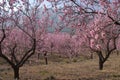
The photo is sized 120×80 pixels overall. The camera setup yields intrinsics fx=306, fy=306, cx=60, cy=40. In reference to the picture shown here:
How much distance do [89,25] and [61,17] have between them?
1481 millimetres

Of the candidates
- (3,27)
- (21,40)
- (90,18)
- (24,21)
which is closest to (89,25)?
(90,18)

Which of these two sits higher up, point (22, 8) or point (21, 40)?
point (22, 8)

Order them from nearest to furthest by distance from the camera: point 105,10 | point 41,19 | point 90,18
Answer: point 105,10 < point 90,18 < point 41,19

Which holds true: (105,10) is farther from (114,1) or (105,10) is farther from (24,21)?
(24,21)

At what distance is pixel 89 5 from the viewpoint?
14.7m

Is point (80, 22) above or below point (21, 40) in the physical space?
above

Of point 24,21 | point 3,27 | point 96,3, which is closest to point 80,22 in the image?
point 96,3

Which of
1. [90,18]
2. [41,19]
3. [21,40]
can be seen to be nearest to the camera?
[90,18]

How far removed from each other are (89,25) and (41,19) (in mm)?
19023

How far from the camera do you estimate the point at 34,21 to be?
99.0ft

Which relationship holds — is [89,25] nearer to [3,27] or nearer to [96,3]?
[96,3]

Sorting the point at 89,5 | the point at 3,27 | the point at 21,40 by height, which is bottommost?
the point at 21,40

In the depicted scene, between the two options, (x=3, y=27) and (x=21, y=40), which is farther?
(x=21, y=40)

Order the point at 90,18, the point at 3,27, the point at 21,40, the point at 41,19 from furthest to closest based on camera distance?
the point at 21,40
the point at 41,19
the point at 3,27
the point at 90,18
